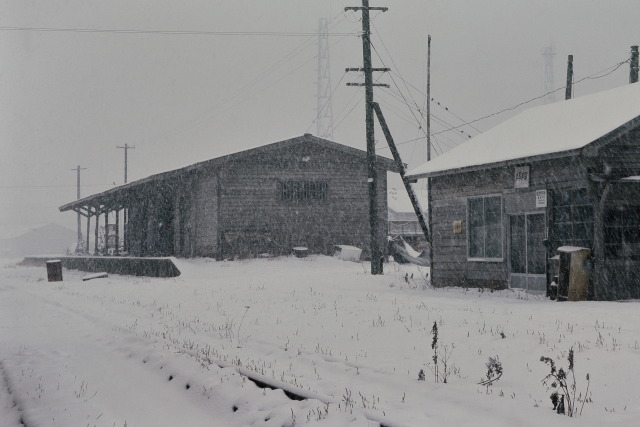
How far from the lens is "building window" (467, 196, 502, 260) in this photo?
55.6 feet

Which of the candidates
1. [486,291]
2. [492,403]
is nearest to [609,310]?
[486,291]

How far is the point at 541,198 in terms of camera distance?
605 inches

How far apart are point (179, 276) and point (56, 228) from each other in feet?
360

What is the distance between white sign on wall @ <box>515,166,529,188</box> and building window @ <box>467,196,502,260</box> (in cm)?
87

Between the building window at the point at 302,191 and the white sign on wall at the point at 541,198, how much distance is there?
597 inches

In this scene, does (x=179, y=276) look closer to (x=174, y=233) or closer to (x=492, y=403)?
(x=174, y=233)

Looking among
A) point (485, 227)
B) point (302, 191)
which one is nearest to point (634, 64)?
point (302, 191)

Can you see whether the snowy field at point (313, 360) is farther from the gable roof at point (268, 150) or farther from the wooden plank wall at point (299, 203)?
the wooden plank wall at point (299, 203)

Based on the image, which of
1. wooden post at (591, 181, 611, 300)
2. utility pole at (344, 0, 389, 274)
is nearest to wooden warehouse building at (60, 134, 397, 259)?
utility pole at (344, 0, 389, 274)

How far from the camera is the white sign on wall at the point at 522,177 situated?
621 inches

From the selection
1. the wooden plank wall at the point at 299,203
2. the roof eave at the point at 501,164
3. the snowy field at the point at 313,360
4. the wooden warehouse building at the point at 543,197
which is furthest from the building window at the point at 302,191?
the snowy field at the point at 313,360

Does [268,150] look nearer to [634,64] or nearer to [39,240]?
[634,64]

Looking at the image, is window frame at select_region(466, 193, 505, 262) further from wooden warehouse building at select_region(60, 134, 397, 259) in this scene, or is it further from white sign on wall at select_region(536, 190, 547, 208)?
wooden warehouse building at select_region(60, 134, 397, 259)

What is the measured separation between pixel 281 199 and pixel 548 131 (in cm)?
1473
